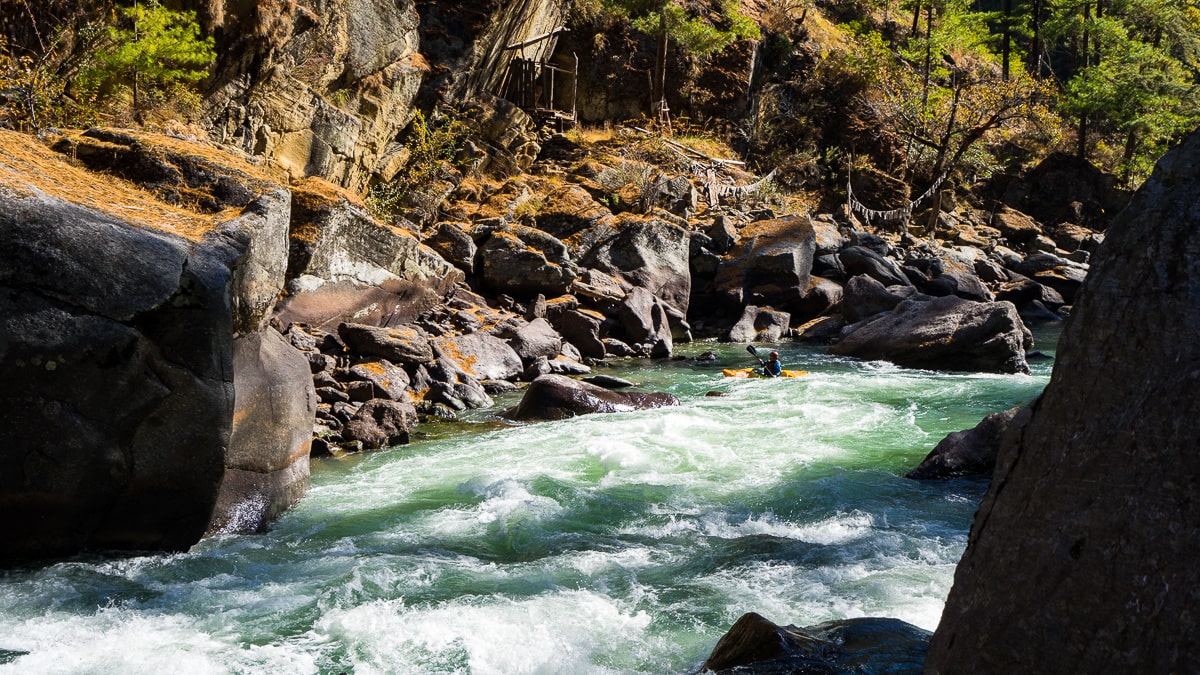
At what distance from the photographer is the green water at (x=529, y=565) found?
4.85m

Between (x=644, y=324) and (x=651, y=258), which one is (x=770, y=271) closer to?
(x=651, y=258)

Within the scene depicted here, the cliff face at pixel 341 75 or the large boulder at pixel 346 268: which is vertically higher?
the cliff face at pixel 341 75

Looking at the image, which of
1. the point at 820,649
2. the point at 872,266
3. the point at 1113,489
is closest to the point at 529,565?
the point at 820,649

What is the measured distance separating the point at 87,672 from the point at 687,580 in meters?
3.41

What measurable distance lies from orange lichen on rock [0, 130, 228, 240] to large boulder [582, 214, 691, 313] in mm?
11804

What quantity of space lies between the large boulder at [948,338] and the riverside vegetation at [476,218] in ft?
0.18

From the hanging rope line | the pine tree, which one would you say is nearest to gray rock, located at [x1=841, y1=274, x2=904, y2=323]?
the hanging rope line

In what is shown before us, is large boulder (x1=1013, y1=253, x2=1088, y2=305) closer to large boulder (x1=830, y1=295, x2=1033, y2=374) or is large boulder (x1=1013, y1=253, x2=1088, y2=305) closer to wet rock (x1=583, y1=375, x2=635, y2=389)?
large boulder (x1=830, y1=295, x2=1033, y2=374)

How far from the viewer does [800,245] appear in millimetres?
20953

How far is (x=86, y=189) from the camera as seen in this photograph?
7.04 meters

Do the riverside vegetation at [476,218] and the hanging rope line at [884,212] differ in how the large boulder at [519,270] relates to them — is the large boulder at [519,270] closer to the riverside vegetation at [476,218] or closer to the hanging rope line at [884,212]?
the riverside vegetation at [476,218]

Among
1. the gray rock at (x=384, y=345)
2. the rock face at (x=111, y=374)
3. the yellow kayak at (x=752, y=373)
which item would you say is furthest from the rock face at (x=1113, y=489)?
the yellow kayak at (x=752, y=373)

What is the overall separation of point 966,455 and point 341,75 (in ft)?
54.2

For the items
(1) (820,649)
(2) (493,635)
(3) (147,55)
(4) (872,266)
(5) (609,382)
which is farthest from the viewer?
(4) (872,266)
